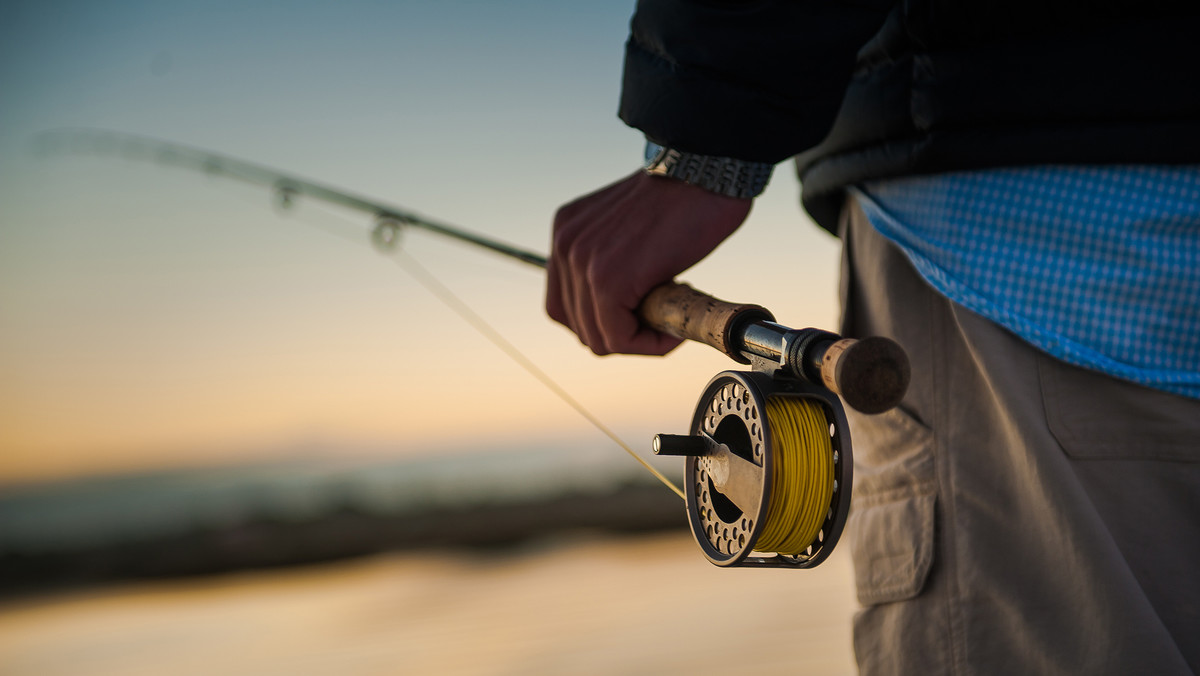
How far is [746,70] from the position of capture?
36.3 inches

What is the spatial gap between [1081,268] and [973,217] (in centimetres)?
11

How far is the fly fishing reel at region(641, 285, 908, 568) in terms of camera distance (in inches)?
33.6

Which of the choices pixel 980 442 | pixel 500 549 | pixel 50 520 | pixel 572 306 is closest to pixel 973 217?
pixel 980 442

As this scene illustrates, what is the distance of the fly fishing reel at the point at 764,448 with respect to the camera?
2.80 ft

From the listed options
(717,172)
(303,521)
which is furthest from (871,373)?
(303,521)

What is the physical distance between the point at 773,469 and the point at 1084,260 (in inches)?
13.9

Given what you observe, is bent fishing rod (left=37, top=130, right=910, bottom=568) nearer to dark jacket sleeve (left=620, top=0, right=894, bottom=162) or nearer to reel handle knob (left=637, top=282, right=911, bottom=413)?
reel handle knob (left=637, top=282, right=911, bottom=413)

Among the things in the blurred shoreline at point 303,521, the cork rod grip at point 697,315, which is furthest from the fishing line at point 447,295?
the blurred shoreline at point 303,521

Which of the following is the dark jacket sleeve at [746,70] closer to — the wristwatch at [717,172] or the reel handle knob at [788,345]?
the wristwatch at [717,172]

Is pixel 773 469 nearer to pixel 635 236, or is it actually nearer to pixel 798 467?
pixel 798 467

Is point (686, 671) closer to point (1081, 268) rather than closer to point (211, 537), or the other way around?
point (1081, 268)

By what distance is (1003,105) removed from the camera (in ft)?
2.82

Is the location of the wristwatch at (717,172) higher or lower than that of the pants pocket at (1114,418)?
higher

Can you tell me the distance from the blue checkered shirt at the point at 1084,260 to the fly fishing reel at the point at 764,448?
18 centimetres
